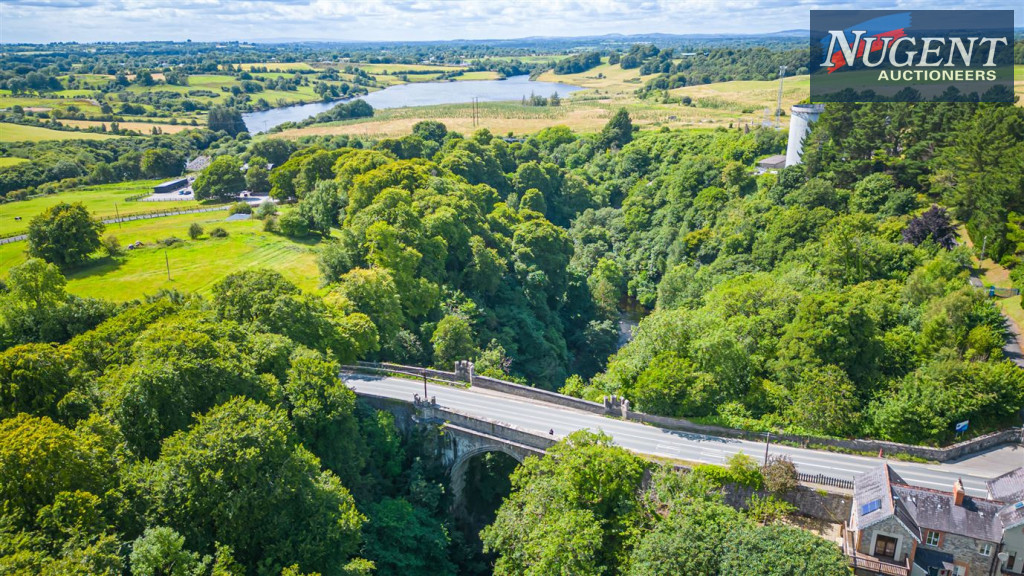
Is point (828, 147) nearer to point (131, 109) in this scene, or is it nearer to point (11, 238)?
point (11, 238)

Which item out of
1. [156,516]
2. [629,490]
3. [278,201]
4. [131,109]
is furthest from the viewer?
[131,109]

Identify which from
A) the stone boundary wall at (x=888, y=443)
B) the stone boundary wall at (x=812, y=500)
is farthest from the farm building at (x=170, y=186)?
the stone boundary wall at (x=812, y=500)

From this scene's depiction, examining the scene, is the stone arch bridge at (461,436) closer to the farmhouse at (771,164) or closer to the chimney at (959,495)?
the chimney at (959,495)

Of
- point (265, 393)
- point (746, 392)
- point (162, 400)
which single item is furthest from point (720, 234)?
point (162, 400)

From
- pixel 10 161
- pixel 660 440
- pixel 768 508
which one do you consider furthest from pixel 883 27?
pixel 10 161

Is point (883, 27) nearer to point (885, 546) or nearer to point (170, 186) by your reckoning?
point (885, 546)

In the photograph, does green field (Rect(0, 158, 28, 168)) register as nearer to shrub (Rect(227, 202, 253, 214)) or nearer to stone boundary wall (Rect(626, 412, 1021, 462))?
shrub (Rect(227, 202, 253, 214))

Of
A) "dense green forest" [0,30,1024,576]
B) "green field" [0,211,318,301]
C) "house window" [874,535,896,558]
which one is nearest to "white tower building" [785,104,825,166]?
"dense green forest" [0,30,1024,576]
